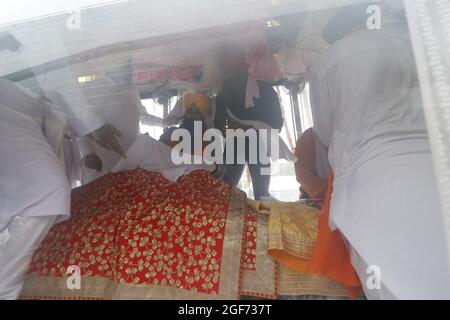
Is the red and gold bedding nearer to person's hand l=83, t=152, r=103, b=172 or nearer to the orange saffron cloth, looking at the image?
the orange saffron cloth

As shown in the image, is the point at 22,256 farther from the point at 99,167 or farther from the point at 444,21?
the point at 444,21

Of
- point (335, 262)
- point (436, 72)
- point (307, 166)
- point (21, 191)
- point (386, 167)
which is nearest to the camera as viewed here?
point (436, 72)

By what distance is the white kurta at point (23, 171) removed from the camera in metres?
1.21

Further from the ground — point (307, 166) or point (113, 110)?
point (113, 110)

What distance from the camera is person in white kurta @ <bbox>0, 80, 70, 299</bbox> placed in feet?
3.76

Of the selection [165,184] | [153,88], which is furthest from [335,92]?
[153,88]

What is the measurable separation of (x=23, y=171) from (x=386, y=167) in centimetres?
122

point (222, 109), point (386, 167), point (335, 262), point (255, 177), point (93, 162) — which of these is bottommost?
point (335, 262)

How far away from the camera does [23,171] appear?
1263mm

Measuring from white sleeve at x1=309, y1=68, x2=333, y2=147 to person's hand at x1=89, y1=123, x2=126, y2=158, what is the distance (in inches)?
38.8

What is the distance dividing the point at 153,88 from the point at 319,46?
850mm

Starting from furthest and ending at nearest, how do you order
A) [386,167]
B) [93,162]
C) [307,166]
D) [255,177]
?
1. [93,162]
2. [255,177]
3. [307,166]
4. [386,167]

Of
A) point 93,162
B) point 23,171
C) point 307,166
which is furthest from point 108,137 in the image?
point 307,166

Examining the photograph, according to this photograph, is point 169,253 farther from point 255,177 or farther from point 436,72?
point 436,72
